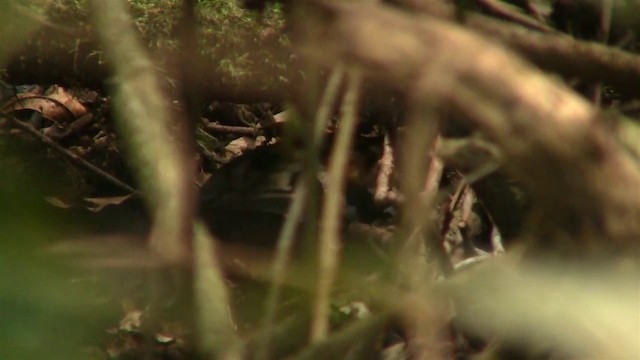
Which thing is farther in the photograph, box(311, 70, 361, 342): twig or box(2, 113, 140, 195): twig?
box(2, 113, 140, 195): twig

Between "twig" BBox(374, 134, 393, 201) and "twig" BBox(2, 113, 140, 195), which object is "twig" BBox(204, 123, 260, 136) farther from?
"twig" BBox(374, 134, 393, 201)

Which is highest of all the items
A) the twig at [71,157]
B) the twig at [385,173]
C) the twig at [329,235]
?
the twig at [329,235]

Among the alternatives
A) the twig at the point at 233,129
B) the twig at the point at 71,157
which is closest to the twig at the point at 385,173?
the twig at the point at 71,157

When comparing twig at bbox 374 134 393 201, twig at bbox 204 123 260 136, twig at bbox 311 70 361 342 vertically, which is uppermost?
twig at bbox 311 70 361 342

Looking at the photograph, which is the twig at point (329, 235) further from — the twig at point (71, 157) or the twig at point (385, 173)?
the twig at point (71, 157)

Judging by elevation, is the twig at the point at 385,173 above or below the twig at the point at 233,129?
above

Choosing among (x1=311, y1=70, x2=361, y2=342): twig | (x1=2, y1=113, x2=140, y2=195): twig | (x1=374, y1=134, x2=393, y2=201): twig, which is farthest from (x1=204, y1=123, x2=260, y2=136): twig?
(x1=311, y1=70, x2=361, y2=342): twig

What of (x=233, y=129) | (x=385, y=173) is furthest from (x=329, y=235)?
(x=233, y=129)

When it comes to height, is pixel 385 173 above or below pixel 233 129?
above

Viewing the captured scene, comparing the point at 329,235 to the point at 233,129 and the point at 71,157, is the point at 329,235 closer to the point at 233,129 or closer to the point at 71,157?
the point at 71,157

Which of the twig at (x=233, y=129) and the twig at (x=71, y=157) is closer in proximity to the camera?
the twig at (x=71, y=157)

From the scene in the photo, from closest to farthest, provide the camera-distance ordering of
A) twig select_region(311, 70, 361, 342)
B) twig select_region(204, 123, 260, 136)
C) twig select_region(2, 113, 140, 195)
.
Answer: twig select_region(311, 70, 361, 342) < twig select_region(2, 113, 140, 195) < twig select_region(204, 123, 260, 136)

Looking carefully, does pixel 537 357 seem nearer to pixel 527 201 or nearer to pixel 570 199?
pixel 527 201
